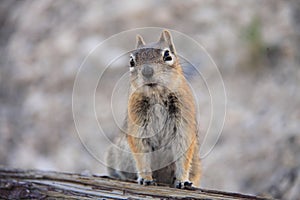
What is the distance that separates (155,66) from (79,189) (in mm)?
1133

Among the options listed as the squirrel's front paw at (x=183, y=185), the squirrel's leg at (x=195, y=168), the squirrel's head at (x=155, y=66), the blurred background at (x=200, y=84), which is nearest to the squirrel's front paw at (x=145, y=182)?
the squirrel's front paw at (x=183, y=185)

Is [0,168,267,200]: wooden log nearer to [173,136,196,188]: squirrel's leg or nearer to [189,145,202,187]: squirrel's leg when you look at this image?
[173,136,196,188]: squirrel's leg

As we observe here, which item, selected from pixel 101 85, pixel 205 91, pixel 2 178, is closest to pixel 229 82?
pixel 205 91

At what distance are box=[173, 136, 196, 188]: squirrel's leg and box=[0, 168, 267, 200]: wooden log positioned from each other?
0.12 meters

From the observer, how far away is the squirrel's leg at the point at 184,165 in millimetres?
4160

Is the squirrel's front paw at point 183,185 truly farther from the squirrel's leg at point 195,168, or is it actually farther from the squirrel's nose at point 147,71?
the squirrel's nose at point 147,71

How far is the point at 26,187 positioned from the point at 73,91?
13.1 feet

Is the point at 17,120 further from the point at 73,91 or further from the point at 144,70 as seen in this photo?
the point at 144,70

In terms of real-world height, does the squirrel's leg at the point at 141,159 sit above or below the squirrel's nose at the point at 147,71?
below

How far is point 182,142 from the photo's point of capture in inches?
163

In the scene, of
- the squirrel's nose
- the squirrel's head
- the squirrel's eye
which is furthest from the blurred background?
the squirrel's nose

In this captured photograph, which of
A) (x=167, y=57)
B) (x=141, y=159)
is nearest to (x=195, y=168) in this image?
(x=141, y=159)

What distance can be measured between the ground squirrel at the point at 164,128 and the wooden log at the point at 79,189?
146mm

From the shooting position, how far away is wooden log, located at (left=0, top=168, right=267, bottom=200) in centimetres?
396
